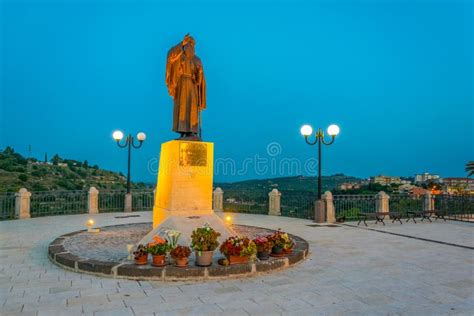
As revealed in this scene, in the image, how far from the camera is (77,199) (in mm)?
18922

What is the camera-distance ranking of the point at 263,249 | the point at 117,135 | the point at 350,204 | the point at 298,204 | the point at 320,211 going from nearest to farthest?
the point at 263,249 → the point at 320,211 → the point at 350,204 → the point at 298,204 → the point at 117,135

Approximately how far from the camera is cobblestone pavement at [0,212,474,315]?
4.96 metres

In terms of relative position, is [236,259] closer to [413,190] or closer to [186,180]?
[186,180]

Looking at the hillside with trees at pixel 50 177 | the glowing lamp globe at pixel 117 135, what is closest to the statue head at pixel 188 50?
the glowing lamp globe at pixel 117 135

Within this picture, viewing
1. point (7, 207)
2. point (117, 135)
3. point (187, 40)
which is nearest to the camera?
point (187, 40)

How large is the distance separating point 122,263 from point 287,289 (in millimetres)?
3083

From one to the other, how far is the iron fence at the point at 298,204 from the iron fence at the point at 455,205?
21.8ft

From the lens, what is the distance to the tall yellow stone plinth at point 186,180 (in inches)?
370

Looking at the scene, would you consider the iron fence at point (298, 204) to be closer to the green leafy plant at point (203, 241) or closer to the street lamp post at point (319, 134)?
the street lamp post at point (319, 134)

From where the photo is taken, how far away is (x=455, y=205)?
60.1 ft

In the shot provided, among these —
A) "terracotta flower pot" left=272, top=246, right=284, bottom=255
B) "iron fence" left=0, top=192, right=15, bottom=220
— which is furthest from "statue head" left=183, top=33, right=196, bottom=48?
"iron fence" left=0, top=192, right=15, bottom=220

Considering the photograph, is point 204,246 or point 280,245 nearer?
point 204,246

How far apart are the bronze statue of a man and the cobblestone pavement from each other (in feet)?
15.0

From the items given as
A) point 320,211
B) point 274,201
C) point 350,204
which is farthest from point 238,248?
point 274,201
